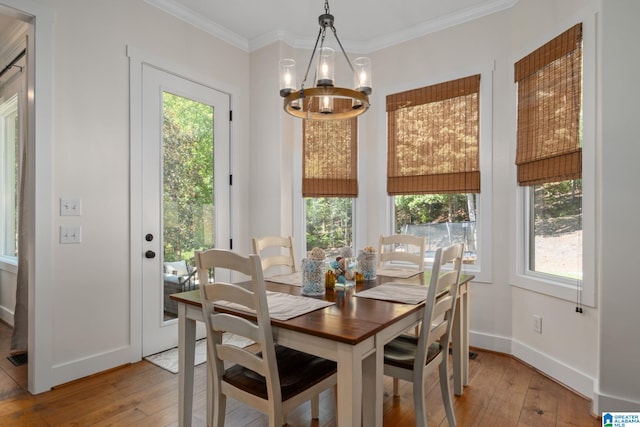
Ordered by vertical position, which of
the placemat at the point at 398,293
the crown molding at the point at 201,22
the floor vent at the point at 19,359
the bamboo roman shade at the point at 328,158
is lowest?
the floor vent at the point at 19,359

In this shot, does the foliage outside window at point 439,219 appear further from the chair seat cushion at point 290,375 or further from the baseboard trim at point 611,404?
the chair seat cushion at point 290,375

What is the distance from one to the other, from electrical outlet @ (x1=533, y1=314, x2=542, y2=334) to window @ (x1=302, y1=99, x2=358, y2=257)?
5.55ft

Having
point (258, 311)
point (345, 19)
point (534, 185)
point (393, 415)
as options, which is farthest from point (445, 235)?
point (258, 311)

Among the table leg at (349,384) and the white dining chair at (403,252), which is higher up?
the white dining chair at (403,252)

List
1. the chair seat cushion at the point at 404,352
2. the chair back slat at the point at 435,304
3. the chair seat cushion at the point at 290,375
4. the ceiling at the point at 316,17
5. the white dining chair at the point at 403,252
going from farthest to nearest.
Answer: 1. the ceiling at the point at 316,17
2. the white dining chair at the point at 403,252
3. the chair seat cushion at the point at 404,352
4. the chair back slat at the point at 435,304
5. the chair seat cushion at the point at 290,375

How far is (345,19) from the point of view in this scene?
128 inches

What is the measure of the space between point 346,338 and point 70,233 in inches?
82.1

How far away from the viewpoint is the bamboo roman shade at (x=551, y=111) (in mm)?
2346

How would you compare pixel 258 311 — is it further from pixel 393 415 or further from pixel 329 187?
pixel 329 187

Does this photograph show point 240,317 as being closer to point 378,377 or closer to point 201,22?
point 378,377

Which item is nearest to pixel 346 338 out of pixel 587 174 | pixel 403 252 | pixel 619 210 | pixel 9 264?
pixel 403 252

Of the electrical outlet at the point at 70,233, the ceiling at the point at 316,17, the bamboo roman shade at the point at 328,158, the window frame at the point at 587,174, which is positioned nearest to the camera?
the window frame at the point at 587,174

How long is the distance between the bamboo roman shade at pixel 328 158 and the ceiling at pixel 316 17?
806 mm

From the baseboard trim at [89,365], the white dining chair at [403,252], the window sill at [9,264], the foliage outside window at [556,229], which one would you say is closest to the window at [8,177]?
the window sill at [9,264]
